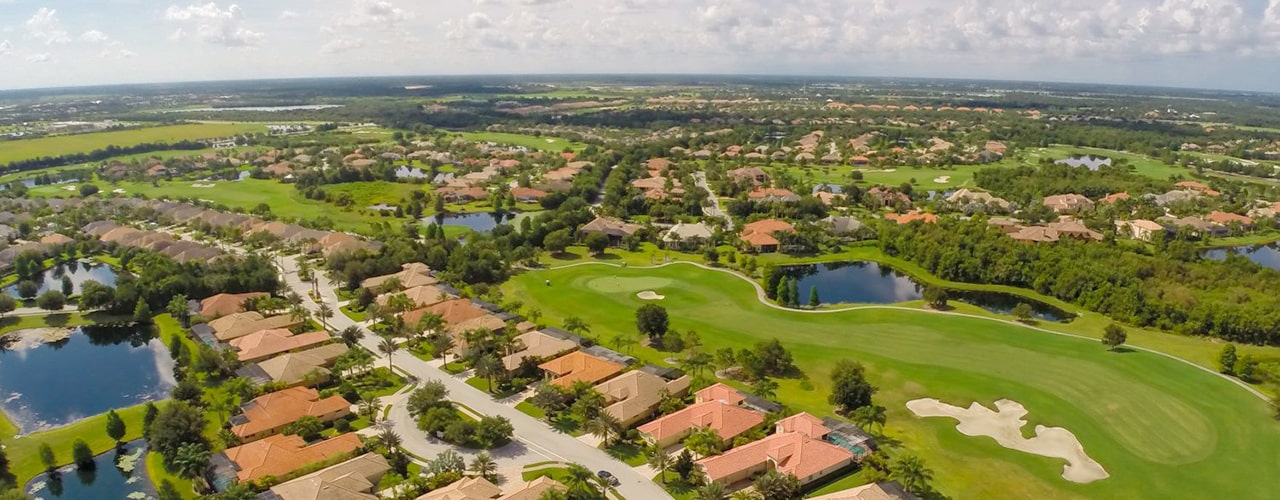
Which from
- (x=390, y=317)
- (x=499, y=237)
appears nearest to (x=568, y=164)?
(x=499, y=237)

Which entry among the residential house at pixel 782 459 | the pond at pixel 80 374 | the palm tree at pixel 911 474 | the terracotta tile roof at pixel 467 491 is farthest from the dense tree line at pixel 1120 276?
the pond at pixel 80 374

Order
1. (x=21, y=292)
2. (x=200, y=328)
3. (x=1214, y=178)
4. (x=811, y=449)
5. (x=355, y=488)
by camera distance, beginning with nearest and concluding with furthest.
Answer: (x=355, y=488) < (x=811, y=449) < (x=200, y=328) < (x=21, y=292) < (x=1214, y=178)

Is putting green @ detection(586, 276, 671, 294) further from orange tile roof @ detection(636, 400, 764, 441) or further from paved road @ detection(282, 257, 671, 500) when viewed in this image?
orange tile roof @ detection(636, 400, 764, 441)

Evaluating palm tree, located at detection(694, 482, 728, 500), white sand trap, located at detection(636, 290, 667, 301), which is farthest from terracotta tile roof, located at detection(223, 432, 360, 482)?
white sand trap, located at detection(636, 290, 667, 301)

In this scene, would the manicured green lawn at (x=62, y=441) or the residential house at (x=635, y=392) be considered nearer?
the manicured green lawn at (x=62, y=441)

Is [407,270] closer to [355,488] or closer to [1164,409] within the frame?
[355,488]

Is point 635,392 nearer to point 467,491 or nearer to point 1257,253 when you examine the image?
point 467,491

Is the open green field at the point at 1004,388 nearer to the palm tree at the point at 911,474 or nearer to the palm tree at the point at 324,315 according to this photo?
the palm tree at the point at 911,474

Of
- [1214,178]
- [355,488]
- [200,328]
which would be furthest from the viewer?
[1214,178]
